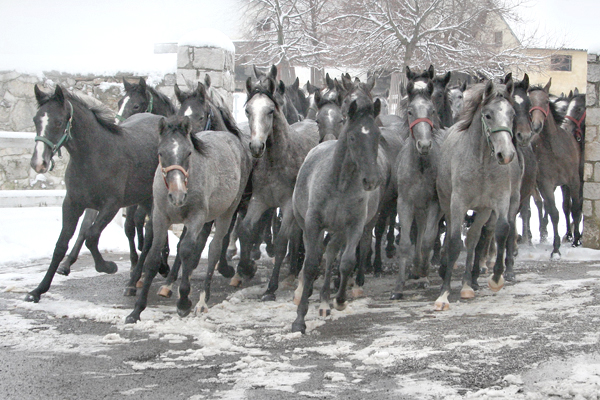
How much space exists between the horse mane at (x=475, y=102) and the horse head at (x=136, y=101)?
429 centimetres

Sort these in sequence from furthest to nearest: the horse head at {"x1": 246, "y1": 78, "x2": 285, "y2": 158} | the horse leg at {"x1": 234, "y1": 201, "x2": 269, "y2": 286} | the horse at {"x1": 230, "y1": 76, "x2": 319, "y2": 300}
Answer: the horse leg at {"x1": 234, "y1": 201, "x2": 269, "y2": 286} < the horse at {"x1": 230, "y1": 76, "x2": 319, "y2": 300} < the horse head at {"x1": 246, "y1": 78, "x2": 285, "y2": 158}

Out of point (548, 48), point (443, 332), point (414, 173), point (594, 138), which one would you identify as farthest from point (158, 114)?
point (548, 48)

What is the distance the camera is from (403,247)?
25.4 feet

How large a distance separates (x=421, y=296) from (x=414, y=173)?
4.36 feet

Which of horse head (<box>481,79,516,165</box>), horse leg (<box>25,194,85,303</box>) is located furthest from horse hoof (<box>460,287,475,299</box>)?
horse leg (<box>25,194,85,303</box>)

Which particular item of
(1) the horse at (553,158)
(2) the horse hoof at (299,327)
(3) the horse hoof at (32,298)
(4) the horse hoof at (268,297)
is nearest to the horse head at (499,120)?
(2) the horse hoof at (299,327)

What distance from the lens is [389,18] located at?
2166 cm

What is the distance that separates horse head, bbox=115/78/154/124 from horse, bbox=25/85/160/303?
5.16 feet

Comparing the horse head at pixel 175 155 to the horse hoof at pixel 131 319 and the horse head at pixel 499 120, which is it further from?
the horse head at pixel 499 120

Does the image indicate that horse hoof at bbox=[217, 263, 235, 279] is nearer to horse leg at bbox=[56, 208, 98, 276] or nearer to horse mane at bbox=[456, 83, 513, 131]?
horse leg at bbox=[56, 208, 98, 276]

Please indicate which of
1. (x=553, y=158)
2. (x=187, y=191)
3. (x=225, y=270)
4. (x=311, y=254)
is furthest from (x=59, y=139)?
(x=553, y=158)

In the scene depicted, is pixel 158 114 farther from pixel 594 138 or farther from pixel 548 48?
pixel 548 48

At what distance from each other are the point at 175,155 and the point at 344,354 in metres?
2.30

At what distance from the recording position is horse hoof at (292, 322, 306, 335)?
5.99m
